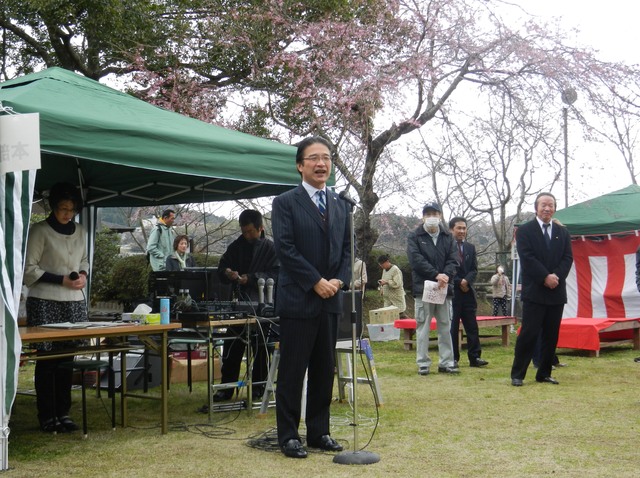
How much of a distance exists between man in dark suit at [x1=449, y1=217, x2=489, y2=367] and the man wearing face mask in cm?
74

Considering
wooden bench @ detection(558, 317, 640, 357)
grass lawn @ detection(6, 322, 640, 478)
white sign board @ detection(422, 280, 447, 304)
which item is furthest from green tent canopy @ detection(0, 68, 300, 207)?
wooden bench @ detection(558, 317, 640, 357)

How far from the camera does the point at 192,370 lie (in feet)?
27.5

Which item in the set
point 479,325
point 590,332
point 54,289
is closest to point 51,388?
point 54,289

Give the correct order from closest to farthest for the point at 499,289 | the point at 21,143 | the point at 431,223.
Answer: the point at 21,143
the point at 431,223
the point at 499,289

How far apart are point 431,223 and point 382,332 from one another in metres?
4.98

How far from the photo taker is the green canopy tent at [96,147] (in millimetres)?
4527

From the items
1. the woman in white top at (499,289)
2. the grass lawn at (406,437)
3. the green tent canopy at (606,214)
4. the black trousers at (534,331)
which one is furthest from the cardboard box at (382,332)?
the black trousers at (534,331)

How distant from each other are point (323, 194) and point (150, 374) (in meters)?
4.03

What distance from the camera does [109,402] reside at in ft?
23.6

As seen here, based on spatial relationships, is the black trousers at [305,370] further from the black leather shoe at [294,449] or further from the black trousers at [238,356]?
the black trousers at [238,356]

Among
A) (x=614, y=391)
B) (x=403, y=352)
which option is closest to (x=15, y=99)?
(x=614, y=391)

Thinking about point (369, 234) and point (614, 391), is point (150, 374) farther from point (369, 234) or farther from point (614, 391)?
point (369, 234)

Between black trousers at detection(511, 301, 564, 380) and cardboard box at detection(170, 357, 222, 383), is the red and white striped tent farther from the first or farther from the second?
cardboard box at detection(170, 357, 222, 383)

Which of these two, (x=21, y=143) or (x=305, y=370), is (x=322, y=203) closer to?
(x=305, y=370)
